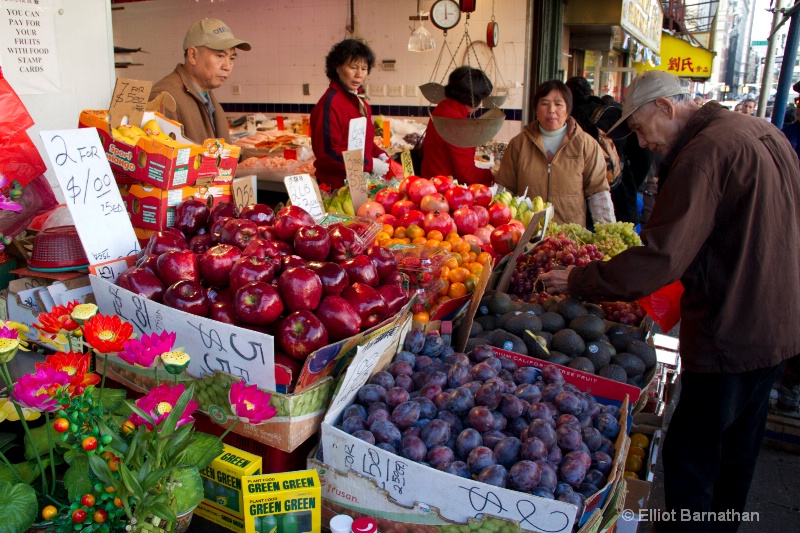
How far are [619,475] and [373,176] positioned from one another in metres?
3.10

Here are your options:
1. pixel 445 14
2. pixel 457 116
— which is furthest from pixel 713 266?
pixel 445 14

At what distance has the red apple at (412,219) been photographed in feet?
9.96

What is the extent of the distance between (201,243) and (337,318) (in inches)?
27.0

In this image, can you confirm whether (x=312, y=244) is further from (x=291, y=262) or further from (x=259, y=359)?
(x=259, y=359)

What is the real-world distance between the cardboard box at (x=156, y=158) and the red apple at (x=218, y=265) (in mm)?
486

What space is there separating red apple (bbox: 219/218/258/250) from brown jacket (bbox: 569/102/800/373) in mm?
1285

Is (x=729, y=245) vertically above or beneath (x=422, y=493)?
above

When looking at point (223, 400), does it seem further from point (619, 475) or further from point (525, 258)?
point (525, 258)

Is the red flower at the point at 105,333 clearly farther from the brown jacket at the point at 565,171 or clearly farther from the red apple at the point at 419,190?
the brown jacket at the point at 565,171

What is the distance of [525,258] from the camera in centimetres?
294

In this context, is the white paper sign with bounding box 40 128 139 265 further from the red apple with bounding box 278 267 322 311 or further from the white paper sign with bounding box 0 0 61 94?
the white paper sign with bounding box 0 0 61 94

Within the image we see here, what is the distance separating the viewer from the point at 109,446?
1.04m

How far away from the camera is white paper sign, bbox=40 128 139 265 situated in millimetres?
1785

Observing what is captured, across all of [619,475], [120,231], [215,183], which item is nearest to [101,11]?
[215,183]
